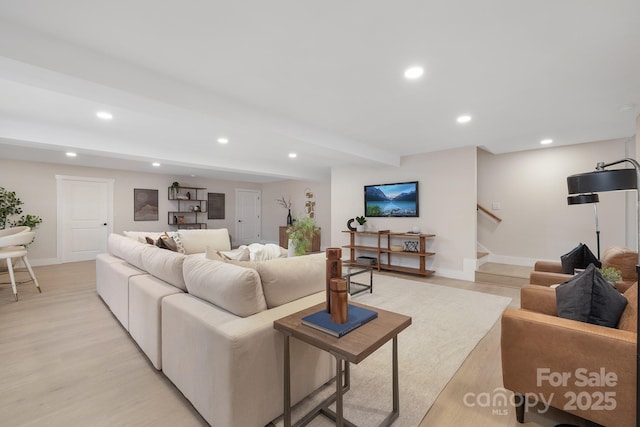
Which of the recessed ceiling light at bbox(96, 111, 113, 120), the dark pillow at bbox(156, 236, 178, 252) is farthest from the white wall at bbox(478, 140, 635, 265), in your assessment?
the recessed ceiling light at bbox(96, 111, 113, 120)

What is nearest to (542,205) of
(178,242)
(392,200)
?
(392,200)

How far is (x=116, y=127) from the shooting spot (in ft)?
11.2

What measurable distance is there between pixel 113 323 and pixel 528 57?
439cm

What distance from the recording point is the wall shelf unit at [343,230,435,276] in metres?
4.79

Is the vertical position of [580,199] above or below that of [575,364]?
above

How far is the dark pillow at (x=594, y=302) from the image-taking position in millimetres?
1462

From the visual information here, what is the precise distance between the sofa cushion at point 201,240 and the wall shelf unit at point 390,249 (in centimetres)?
253

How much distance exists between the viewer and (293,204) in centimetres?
883

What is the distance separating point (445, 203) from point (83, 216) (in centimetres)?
807

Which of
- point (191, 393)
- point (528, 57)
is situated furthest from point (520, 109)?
point (191, 393)

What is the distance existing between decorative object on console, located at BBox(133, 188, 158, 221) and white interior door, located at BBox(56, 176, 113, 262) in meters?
0.53

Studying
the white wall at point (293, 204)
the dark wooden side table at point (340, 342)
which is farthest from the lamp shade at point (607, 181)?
the white wall at point (293, 204)

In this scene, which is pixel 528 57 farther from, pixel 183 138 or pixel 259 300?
pixel 183 138

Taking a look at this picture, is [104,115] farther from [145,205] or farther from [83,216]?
[145,205]
